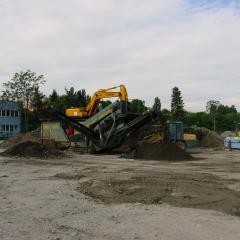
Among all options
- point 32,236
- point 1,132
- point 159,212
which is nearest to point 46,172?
point 159,212

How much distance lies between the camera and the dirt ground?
744 centimetres

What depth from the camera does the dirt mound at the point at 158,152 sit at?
983 inches

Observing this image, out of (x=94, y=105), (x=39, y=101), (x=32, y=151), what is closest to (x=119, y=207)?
(x=32, y=151)

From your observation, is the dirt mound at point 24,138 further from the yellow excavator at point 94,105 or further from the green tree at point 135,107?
the green tree at point 135,107

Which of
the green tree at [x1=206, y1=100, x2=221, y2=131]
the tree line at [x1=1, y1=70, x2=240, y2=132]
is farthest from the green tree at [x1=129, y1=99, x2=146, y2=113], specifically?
the green tree at [x1=206, y1=100, x2=221, y2=131]

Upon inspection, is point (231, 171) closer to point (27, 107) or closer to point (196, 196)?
point (196, 196)

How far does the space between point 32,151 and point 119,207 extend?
17.4m

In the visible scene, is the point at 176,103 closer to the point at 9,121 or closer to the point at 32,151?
the point at 9,121

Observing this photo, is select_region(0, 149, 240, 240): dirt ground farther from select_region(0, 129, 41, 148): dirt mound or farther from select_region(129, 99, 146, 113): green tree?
select_region(0, 129, 41, 148): dirt mound

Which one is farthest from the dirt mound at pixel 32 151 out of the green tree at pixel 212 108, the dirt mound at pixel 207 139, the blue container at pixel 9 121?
the green tree at pixel 212 108

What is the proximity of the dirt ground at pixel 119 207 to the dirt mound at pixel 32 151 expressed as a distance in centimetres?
1095

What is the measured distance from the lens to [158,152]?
25141 millimetres

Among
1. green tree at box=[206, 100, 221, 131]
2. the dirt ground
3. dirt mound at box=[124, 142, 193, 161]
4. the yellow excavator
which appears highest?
green tree at box=[206, 100, 221, 131]

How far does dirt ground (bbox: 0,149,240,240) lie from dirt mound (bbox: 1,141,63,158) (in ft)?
35.9
